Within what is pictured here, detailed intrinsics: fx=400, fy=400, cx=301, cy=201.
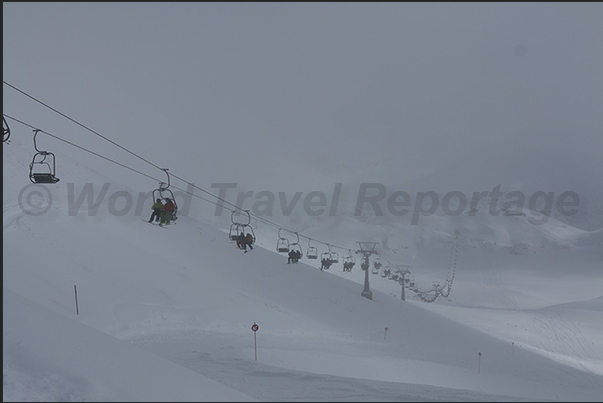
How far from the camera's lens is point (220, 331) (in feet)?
68.4

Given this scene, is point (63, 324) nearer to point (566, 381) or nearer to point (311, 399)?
point (311, 399)

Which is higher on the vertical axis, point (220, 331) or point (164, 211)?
point (164, 211)

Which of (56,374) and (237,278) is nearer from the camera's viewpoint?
(56,374)

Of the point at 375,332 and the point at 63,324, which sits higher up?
the point at 375,332

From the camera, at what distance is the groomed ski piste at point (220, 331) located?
271 inches

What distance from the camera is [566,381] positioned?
19203 millimetres

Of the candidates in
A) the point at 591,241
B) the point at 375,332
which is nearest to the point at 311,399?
the point at 375,332

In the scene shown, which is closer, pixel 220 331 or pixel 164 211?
pixel 164 211

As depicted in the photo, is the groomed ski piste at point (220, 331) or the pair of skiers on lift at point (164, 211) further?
the pair of skiers on lift at point (164, 211)

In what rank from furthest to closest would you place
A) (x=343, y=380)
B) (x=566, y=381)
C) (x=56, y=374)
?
1. (x=566, y=381)
2. (x=343, y=380)
3. (x=56, y=374)

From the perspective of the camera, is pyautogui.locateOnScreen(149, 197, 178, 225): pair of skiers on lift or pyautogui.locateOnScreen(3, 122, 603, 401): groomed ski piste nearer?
pyautogui.locateOnScreen(3, 122, 603, 401): groomed ski piste

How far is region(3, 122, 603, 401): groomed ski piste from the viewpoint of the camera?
22.6ft

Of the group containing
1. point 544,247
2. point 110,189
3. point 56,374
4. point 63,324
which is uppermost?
point 544,247

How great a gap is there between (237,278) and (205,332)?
1706 centimetres
